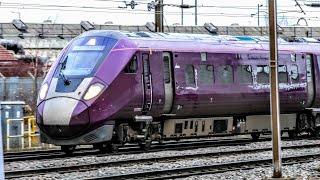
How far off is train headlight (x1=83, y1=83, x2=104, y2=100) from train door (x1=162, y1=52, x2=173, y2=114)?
222cm

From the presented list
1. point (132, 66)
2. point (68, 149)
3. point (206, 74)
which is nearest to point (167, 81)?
point (132, 66)

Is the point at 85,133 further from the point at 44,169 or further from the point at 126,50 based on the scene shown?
the point at 44,169

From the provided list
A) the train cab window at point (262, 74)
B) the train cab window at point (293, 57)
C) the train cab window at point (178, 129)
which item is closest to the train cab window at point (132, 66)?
the train cab window at point (178, 129)

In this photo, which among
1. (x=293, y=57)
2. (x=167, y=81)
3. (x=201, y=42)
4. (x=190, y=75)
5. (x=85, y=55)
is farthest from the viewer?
(x=293, y=57)

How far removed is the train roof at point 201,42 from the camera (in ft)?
57.1

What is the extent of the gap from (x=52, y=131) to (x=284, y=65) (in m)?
8.80

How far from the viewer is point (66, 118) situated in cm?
1591

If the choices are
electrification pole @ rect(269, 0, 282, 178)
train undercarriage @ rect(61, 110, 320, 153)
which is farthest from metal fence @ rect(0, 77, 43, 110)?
electrification pole @ rect(269, 0, 282, 178)

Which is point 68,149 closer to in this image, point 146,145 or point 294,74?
point 146,145

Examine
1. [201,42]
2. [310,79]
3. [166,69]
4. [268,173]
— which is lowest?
[268,173]

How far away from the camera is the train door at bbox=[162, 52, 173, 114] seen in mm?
17719

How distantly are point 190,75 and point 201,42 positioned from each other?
127 centimetres

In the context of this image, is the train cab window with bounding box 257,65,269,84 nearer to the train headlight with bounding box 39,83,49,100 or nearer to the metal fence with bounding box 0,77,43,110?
the train headlight with bounding box 39,83,49,100

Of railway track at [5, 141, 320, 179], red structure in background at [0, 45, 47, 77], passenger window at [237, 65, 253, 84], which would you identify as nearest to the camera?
railway track at [5, 141, 320, 179]
